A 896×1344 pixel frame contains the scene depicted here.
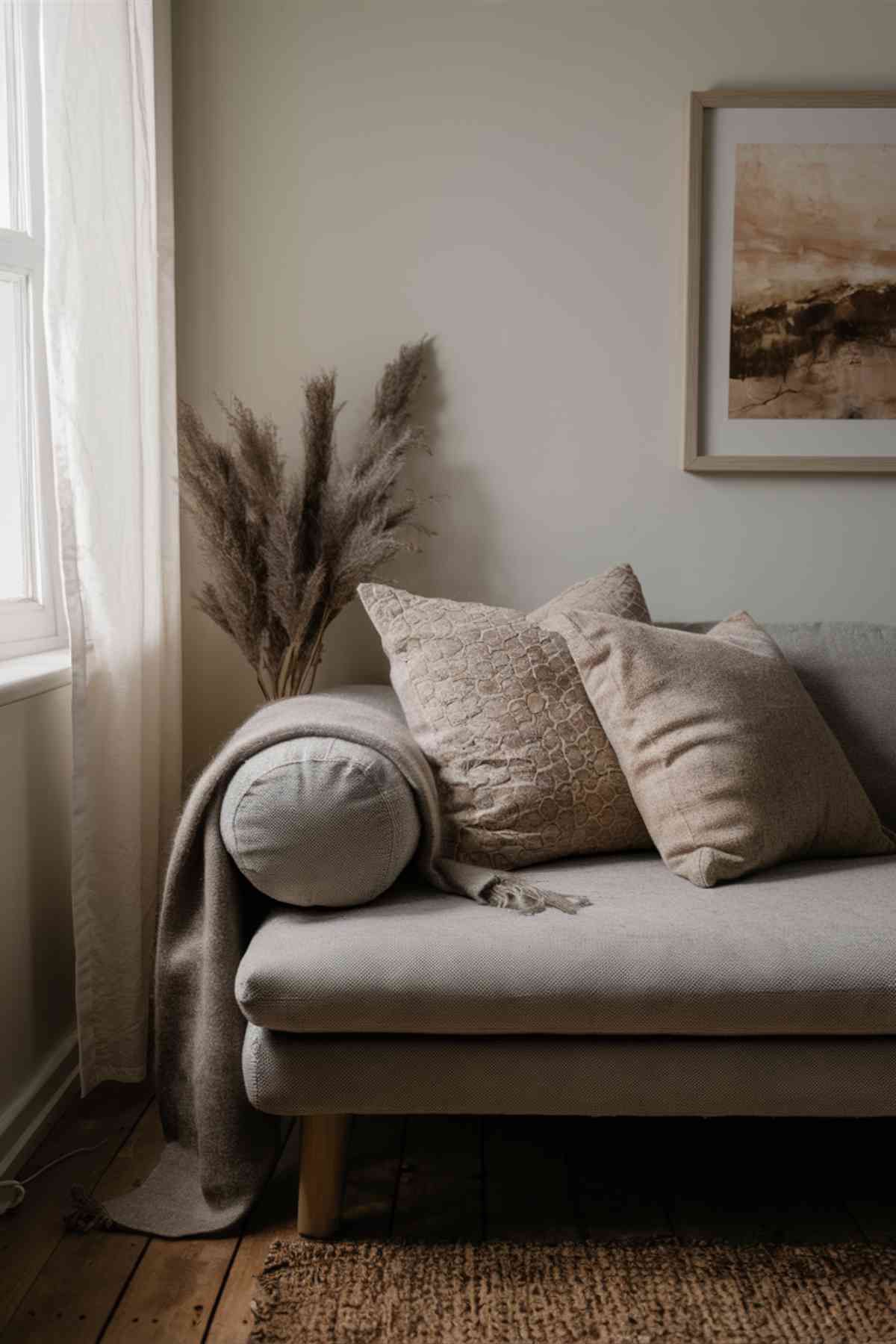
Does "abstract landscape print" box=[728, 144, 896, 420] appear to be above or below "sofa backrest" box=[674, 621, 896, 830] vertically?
above

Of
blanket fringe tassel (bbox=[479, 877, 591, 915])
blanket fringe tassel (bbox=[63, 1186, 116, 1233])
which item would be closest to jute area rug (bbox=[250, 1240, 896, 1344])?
blanket fringe tassel (bbox=[63, 1186, 116, 1233])

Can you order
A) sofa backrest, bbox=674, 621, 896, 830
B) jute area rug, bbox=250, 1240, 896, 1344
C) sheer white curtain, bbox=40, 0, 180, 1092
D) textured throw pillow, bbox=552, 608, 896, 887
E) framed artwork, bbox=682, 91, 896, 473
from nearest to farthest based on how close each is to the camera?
jute area rug, bbox=250, 1240, 896, 1344 < textured throw pillow, bbox=552, 608, 896, 887 < sheer white curtain, bbox=40, 0, 180, 1092 < sofa backrest, bbox=674, 621, 896, 830 < framed artwork, bbox=682, 91, 896, 473

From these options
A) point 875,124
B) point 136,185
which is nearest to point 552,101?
point 875,124

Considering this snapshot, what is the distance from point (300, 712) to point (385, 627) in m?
0.30

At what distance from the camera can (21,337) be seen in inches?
87.7

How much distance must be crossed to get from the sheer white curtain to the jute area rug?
2.21 ft

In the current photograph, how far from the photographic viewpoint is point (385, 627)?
6.81 feet

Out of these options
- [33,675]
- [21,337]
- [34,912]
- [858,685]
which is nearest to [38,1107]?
[34,912]

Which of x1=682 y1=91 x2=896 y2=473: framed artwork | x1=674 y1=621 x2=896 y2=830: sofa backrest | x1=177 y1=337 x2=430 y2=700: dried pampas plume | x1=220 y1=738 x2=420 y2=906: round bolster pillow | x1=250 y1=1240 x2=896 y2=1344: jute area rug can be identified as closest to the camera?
x1=250 y1=1240 x2=896 y2=1344: jute area rug

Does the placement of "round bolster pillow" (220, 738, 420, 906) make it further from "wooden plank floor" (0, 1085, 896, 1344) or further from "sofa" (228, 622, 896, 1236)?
"wooden plank floor" (0, 1085, 896, 1344)

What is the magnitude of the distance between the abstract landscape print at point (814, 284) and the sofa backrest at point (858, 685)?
56cm

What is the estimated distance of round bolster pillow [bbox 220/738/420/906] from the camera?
1605 millimetres

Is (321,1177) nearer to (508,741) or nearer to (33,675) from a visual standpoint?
(508,741)

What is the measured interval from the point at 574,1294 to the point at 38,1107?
955 millimetres
